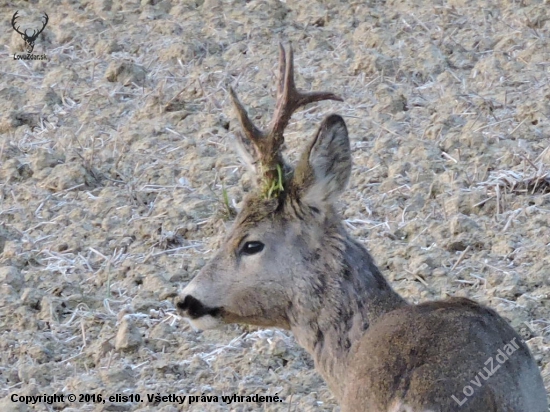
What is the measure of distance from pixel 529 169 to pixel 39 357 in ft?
11.7

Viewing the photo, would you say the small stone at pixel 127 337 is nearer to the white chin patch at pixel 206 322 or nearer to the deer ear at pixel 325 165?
the white chin patch at pixel 206 322

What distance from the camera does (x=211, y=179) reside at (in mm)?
8969

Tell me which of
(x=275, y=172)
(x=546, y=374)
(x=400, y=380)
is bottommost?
(x=546, y=374)

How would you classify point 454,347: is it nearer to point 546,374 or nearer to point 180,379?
point 546,374

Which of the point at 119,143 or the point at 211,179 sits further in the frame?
the point at 119,143

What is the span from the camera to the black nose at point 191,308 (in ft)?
18.7

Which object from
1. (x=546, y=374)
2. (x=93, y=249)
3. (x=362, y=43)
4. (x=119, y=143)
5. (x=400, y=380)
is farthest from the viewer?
(x=362, y=43)

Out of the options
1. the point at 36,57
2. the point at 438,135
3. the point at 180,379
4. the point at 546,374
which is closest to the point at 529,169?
the point at 438,135

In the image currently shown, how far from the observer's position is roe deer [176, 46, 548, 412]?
520 cm

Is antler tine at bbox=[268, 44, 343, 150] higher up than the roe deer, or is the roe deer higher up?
antler tine at bbox=[268, 44, 343, 150]

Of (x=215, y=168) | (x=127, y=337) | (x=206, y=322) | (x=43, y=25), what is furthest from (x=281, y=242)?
Answer: (x=43, y=25)

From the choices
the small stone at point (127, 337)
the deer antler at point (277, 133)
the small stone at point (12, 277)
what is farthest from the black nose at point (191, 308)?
the small stone at point (12, 277)

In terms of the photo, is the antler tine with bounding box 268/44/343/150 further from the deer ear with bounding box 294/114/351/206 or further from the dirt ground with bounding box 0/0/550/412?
the dirt ground with bounding box 0/0/550/412

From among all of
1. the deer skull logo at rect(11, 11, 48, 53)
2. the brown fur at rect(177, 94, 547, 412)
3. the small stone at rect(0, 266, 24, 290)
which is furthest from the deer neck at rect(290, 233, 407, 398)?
the deer skull logo at rect(11, 11, 48, 53)
